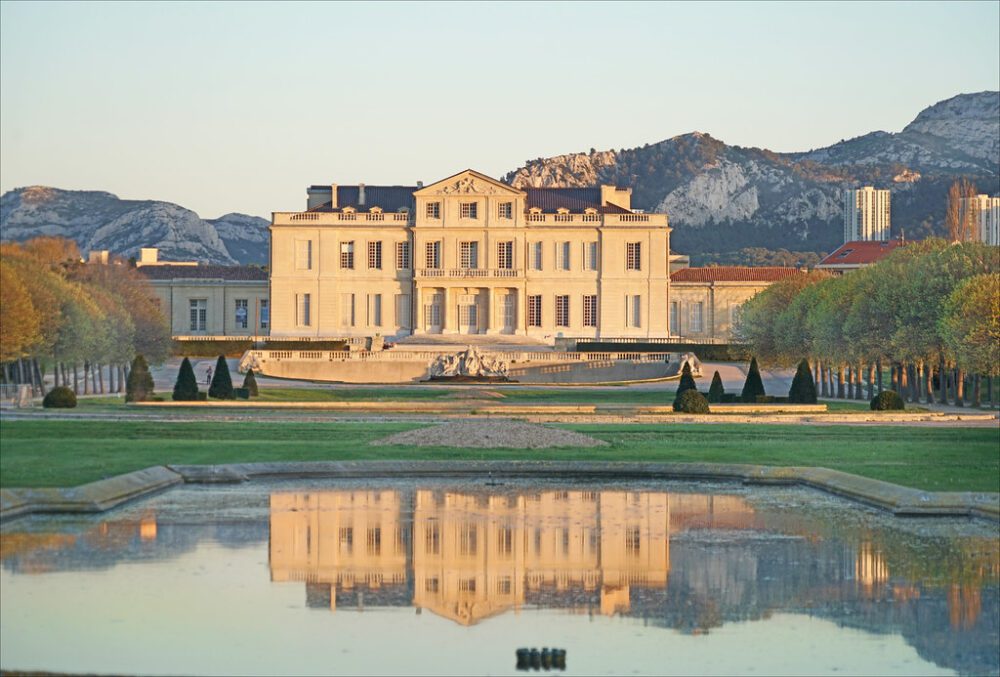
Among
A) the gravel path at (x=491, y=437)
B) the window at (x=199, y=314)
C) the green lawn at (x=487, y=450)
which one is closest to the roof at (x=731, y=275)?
the window at (x=199, y=314)

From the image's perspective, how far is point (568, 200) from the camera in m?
92.1

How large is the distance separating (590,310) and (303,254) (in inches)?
639

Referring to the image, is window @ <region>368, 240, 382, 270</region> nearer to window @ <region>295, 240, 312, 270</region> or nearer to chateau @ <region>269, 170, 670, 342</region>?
chateau @ <region>269, 170, 670, 342</region>

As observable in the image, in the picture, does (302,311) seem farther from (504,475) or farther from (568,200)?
(504,475)

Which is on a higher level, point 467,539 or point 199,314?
point 199,314

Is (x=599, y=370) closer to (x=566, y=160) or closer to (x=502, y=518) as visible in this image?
(x=502, y=518)

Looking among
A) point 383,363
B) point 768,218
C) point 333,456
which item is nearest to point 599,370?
point 383,363

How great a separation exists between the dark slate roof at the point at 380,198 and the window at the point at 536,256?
7.78m

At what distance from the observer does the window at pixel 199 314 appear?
9338cm

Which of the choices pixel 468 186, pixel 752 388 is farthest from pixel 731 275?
pixel 752 388

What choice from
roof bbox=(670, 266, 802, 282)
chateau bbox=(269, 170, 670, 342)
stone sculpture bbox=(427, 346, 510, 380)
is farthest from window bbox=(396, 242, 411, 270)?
stone sculpture bbox=(427, 346, 510, 380)

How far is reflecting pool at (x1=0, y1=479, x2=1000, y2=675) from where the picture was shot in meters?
11.1

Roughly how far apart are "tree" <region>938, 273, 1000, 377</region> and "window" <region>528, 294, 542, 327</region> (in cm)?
4323

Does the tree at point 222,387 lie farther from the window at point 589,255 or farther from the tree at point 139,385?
the window at point 589,255
